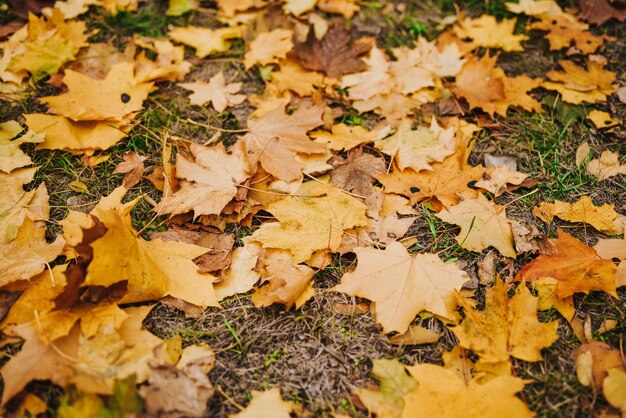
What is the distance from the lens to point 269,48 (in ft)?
8.80

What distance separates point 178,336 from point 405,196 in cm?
118

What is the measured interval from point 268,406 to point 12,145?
1713 millimetres

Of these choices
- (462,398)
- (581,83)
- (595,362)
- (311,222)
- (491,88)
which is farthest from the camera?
(581,83)

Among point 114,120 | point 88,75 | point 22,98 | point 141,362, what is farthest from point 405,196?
point 22,98

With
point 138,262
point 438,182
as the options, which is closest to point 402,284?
point 438,182

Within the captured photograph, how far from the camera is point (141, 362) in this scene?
1.50 m

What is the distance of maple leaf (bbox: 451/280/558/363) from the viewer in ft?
5.11

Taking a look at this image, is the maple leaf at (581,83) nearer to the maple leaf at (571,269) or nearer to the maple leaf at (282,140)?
the maple leaf at (571,269)

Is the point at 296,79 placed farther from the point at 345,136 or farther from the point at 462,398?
the point at 462,398

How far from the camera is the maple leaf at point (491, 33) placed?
275 cm

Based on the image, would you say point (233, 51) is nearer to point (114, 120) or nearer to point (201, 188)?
point (114, 120)

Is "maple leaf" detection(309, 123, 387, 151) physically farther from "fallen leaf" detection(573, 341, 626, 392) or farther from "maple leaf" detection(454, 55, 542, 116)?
"fallen leaf" detection(573, 341, 626, 392)

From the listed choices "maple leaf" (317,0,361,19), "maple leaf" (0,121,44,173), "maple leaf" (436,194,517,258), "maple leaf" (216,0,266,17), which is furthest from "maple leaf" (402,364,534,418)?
"maple leaf" (216,0,266,17)

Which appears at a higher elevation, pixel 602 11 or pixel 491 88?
pixel 602 11
